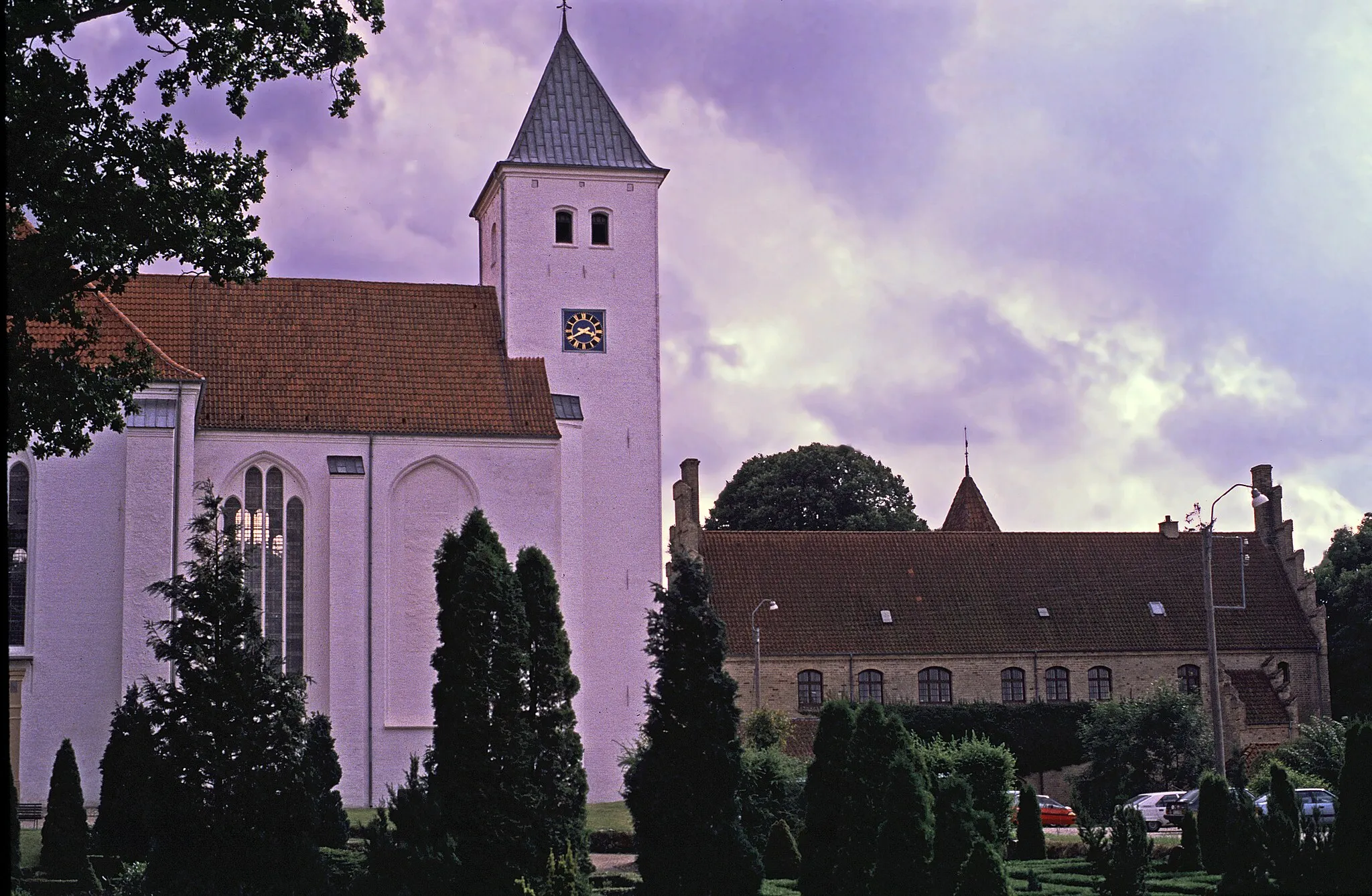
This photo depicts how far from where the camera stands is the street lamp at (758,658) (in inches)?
1821

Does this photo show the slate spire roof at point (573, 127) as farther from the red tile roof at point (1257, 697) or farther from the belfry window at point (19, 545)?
the red tile roof at point (1257, 697)

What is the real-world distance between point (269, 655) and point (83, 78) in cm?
724

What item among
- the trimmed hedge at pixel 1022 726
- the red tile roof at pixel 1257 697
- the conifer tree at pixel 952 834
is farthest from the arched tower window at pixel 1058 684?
the conifer tree at pixel 952 834

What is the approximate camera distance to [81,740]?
34.3 metres

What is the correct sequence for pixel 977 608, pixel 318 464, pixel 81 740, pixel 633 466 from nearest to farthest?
pixel 81 740 → pixel 318 464 → pixel 633 466 → pixel 977 608

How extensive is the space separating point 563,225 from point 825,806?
972 inches

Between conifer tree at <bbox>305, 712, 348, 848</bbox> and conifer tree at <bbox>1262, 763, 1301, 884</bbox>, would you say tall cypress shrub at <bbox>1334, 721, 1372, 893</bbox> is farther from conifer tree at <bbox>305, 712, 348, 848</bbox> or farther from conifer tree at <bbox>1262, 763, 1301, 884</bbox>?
conifer tree at <bbox>305, 712, 348, 848</bbox>

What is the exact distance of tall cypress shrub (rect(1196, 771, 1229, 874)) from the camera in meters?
26.5

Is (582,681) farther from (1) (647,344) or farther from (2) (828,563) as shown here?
(2) (828,563)

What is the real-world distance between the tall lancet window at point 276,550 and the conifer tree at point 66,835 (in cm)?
1142

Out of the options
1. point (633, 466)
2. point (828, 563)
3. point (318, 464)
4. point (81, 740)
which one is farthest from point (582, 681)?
point (828, 563)

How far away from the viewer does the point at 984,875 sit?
680 inches

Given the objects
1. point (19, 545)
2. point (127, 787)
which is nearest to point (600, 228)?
point (19, 545)

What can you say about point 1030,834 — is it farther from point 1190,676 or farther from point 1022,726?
point 1190,676
